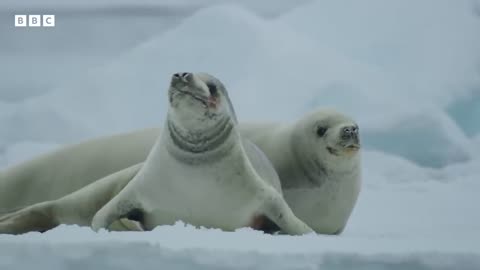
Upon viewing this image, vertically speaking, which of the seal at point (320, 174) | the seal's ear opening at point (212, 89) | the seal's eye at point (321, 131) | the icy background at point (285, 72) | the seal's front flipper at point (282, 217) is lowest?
the seal's front flipper at point (282, 217)

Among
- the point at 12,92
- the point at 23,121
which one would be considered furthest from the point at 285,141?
the point at 23,121

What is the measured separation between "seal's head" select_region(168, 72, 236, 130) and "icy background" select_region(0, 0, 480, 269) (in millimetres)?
1300

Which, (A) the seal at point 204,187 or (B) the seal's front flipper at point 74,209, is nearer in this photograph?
(A) the seal at point 204,187

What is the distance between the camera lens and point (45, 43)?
490 cm

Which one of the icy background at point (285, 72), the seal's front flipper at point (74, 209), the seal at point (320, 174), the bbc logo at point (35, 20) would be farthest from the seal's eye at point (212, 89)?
the bbc logo at point (35, 20)

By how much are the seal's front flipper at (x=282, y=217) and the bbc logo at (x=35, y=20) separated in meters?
1.95

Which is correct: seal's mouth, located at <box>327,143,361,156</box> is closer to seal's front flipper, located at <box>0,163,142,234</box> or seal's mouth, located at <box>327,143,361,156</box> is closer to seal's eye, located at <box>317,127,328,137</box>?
seal's eye, located at <box>317,127,328,137</box>

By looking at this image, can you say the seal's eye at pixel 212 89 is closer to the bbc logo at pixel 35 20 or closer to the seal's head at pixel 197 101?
the seal's head at pixel 197 101

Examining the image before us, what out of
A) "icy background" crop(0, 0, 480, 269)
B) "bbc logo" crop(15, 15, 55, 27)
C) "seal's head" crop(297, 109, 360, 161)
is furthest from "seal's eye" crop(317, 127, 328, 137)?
"bbc logo" crop(15, 15, 55, 27)

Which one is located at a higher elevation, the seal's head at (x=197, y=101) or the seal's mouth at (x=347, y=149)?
the seal's head at (x=197, y=101)

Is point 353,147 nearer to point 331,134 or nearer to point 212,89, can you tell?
point 331,134

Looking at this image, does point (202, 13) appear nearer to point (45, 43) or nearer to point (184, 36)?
point (184, 36)

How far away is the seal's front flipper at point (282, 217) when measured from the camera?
3.05m

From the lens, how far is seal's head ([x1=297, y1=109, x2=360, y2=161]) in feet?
11.4
